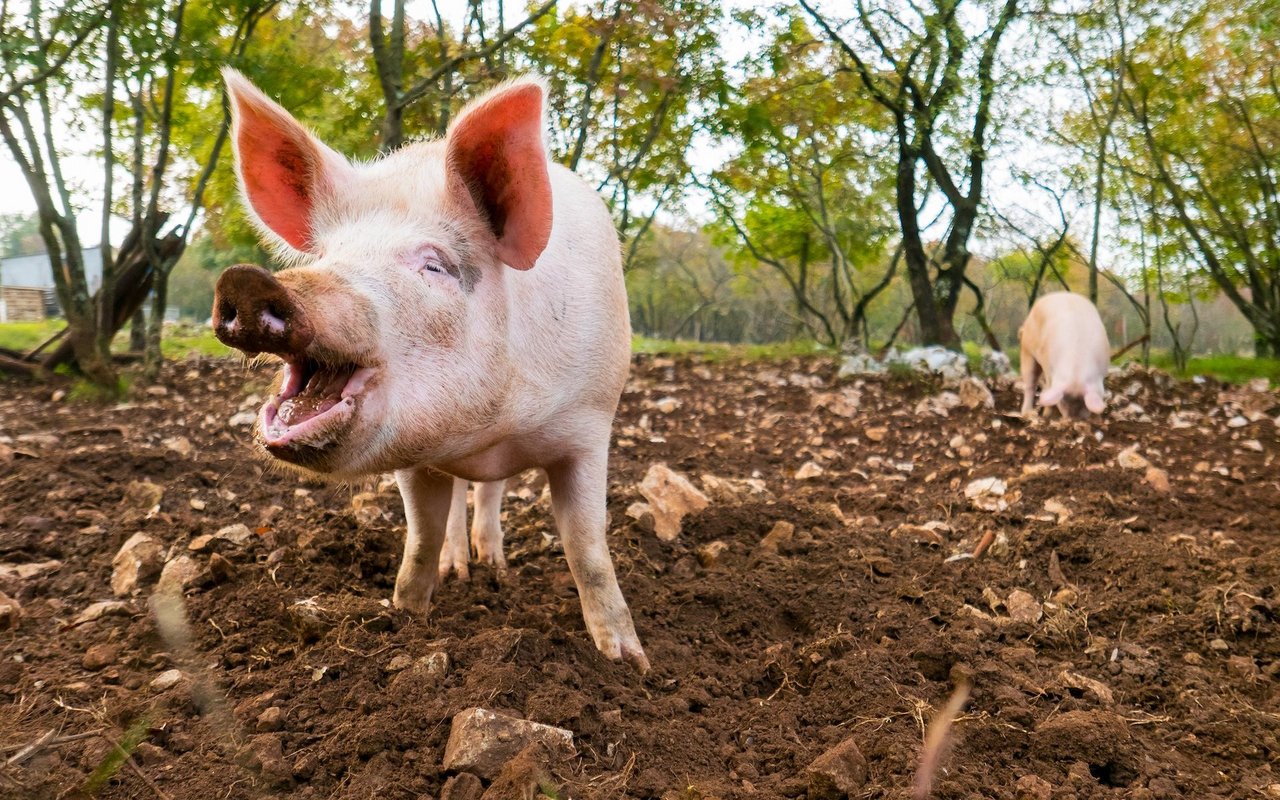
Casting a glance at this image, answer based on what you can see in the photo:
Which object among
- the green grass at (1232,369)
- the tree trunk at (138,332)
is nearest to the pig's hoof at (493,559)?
the tree trunk at (138,332)

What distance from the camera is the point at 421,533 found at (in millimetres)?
3033

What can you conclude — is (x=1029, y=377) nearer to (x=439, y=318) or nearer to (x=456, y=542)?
(x=456, y=542)

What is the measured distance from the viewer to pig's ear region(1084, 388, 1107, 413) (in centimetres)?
815

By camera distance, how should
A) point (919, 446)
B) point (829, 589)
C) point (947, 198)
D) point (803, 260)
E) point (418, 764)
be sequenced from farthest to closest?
1. point (803, 260)
2. point (947, 198)
3. point (919, 446)
4. point (829, 589)
5. point (418, 764)

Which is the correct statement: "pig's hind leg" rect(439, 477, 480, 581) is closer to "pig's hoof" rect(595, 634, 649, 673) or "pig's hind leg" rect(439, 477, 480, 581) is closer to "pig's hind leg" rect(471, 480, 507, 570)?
"pig's hind leg" rect(471, 480, 507, 570)

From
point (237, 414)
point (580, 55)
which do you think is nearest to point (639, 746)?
point (237, 414)

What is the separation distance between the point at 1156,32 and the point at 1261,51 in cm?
139

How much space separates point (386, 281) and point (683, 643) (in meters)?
1.57

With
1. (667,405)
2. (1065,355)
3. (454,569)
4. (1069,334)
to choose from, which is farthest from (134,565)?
(1069,334)

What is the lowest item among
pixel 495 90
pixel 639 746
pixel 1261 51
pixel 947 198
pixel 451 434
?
pixel 639 746

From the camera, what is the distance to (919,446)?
23.4 feet

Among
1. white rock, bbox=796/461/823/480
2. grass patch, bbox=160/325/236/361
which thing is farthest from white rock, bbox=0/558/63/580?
grass patch, bbox=160/325/236/361

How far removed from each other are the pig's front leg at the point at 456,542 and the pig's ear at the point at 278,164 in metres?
1.28

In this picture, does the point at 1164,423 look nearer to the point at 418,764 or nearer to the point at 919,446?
the point at 919,446
